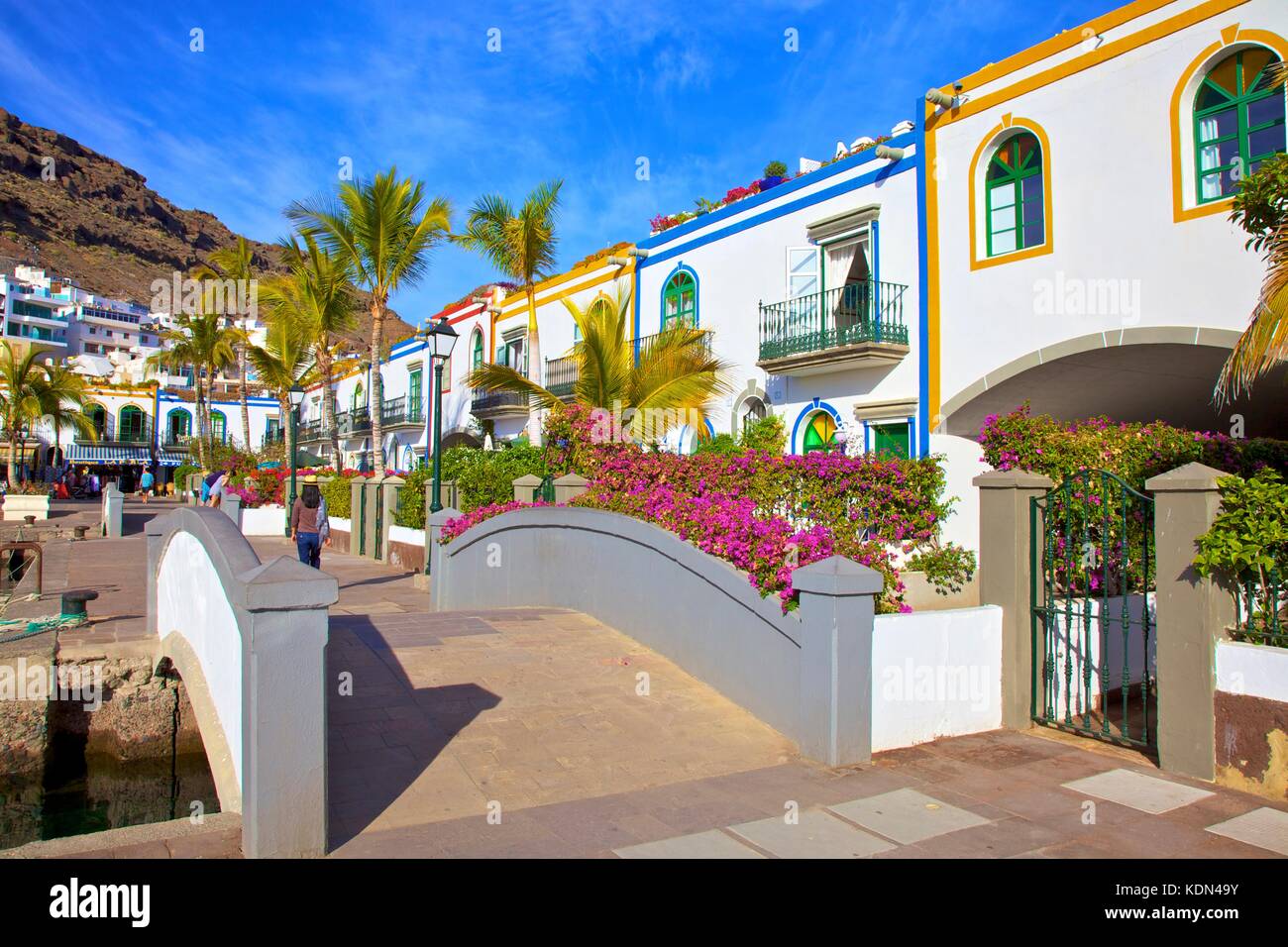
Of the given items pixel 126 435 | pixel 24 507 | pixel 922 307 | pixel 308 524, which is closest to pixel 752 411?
pixel 922 307

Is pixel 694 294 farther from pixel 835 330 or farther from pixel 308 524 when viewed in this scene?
pixel 308 524

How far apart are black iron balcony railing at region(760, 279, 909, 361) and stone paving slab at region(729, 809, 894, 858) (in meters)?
11.0

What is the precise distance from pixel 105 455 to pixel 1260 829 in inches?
2446

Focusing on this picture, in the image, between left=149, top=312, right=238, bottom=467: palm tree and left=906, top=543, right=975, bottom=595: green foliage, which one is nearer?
left=906, top=543, right=975, bottom=595: green foliage

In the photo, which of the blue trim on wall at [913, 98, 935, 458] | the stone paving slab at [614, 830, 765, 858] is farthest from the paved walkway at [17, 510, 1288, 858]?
the blue trim on wall at [913, 98, 935, 458]

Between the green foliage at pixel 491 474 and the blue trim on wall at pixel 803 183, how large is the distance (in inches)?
272

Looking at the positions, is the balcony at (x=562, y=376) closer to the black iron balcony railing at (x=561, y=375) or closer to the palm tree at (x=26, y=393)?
the black iron balcony railing at (x=561, y=375)

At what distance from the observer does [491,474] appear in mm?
16203

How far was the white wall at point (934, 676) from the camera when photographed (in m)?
6.29

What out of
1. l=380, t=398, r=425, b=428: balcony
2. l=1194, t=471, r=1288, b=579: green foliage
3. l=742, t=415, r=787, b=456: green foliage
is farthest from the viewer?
l=380, t=398, r=425, b=428: balcony

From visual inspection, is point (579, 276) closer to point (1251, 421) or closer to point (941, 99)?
point (941, 99)

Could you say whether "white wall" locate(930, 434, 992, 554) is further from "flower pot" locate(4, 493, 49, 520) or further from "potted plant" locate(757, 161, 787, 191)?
"flower pot" locate(4, 493, 49, 520)

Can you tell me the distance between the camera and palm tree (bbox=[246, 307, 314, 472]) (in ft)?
88.4

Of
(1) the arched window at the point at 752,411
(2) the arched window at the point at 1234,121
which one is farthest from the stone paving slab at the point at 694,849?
(1) the arched window at the point at 752,411
